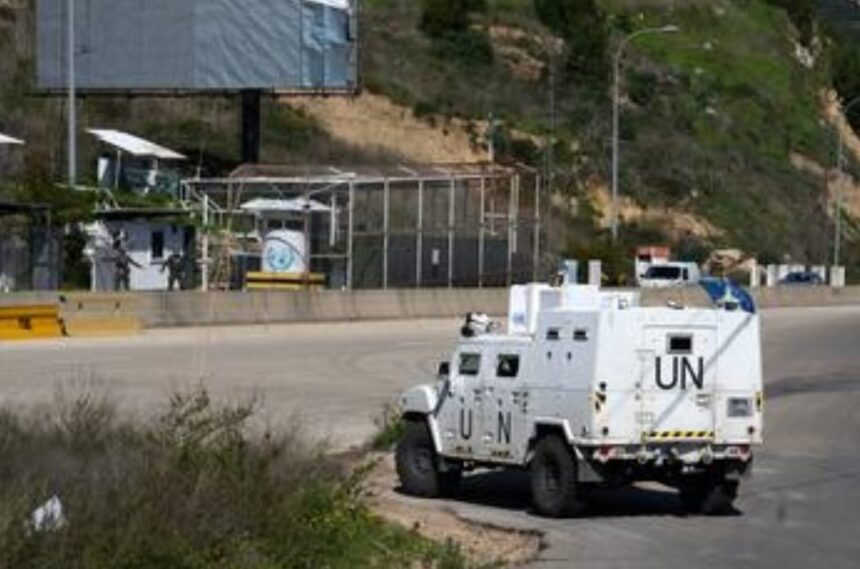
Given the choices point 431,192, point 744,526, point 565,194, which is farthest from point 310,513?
point 565,194

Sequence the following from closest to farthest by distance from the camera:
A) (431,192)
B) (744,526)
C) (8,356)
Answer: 1. (744,526)
2. (8,356)
3. (431,192)

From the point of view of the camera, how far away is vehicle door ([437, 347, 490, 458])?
56.9 feet

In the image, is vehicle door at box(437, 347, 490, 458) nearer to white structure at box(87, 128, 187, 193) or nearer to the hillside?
the hillside

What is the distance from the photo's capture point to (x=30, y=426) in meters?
13.3

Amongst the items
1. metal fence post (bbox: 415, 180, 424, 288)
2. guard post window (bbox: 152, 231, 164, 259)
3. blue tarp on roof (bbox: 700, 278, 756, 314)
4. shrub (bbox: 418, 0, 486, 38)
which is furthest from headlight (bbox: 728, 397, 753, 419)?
shrub (bbox: 418, 0, 486, 38)

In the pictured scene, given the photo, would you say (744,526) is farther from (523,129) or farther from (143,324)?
(523,129)

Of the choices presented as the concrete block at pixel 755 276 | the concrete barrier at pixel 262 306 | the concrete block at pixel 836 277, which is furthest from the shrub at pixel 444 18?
the concrete barrier at pixel 262 306

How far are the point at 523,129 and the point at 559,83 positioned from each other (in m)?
11.8

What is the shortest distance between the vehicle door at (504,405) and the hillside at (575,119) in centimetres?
4120

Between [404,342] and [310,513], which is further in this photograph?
[404,342]

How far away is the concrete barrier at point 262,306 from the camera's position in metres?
42.5

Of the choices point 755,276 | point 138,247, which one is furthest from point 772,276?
point 138,247

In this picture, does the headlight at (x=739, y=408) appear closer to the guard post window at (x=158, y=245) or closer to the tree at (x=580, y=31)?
the guard post window at (x=158, y=245)

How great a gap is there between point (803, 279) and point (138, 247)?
159ft
